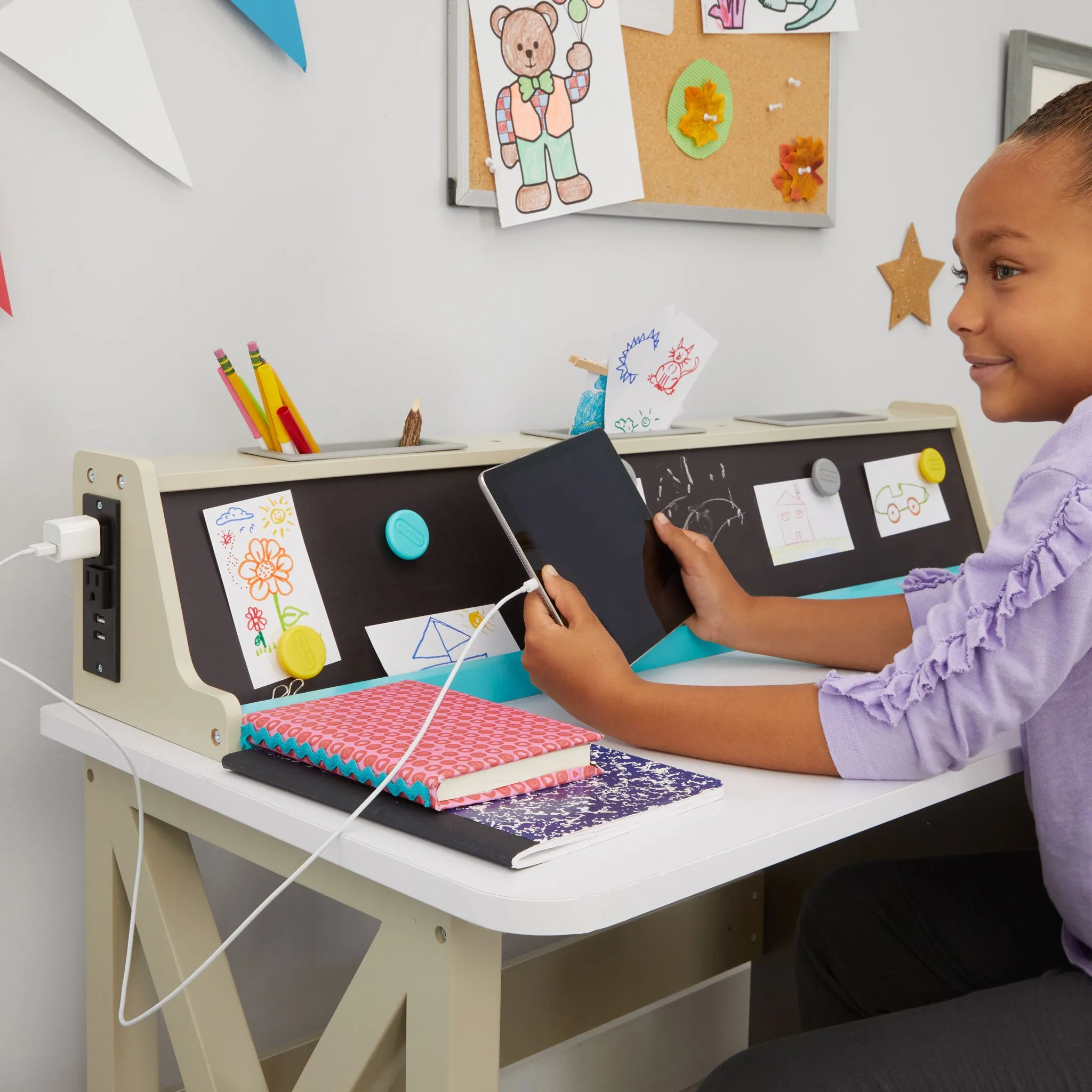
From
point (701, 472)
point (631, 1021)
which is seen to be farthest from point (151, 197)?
point (631, 1021)

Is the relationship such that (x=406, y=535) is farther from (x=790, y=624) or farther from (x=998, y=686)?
(x=998, y=686)

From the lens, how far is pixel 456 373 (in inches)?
54.0

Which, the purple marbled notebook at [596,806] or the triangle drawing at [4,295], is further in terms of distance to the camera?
the triangle drawing at [4,295]

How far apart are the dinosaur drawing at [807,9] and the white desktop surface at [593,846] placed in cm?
109

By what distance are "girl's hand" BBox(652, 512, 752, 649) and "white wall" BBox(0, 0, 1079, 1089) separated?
0.39 meters

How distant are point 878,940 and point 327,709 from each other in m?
0.61

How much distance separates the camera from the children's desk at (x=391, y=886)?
2.18 feet

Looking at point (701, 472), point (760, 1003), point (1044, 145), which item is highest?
point (1044, 145)

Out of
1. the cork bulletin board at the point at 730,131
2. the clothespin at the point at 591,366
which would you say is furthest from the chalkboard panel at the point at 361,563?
the cork bulletin board at the point at 730,131

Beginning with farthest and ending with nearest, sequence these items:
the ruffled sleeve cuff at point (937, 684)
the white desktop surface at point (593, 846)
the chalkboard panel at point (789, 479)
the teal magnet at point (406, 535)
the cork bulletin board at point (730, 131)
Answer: the cork bulletin board at point (730, 131), the chalkboard panel at point (789, 479), the teal magnet at point (406, 535), the ruffled sleeve cuff at point (937, 684), the white desktop surface at point (593, 846)

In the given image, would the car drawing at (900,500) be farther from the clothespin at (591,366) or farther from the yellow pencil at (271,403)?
the yellow pencil at (271,403)

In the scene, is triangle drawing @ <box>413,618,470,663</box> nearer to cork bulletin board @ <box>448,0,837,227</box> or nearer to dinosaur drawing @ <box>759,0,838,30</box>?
cork bulletin board @ <box>448,0,837,227</box>

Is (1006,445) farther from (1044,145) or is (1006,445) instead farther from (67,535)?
(67,535)

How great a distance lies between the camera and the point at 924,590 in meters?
1.12
